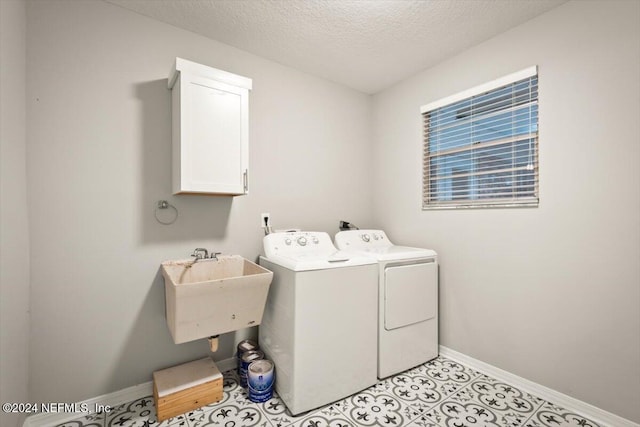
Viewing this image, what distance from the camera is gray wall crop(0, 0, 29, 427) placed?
1.31m

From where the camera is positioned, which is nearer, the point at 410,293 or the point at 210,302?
the point at 210,302

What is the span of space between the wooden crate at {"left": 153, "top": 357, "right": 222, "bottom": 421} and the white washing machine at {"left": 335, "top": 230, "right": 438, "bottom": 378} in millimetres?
1144

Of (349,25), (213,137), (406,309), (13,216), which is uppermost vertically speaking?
(349,25)

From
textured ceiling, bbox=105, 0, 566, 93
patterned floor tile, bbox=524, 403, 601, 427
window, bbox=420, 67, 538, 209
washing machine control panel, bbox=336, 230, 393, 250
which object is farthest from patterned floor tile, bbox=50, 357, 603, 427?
textured ceiling, bbox=105, 0, 566, 93

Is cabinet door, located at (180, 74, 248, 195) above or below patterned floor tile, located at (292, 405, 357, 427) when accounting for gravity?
above

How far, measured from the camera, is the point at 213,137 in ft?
6.26

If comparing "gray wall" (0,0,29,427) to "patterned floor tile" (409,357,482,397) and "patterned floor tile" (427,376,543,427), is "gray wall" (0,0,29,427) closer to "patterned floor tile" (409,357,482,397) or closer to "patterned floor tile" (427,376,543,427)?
"patterned floor tile" (427,376,543,427)

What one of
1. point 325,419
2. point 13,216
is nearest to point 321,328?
point 325,419

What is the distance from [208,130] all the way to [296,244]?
3.46 feet

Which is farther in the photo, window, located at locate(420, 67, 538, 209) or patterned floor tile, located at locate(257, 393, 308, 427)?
window, located at locate(420, 67, 538, 209)

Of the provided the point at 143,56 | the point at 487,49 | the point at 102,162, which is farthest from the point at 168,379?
A: the point at 487,49

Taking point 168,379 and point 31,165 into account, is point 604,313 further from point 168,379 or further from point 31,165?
point 31,165

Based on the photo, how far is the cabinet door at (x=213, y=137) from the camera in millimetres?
1827

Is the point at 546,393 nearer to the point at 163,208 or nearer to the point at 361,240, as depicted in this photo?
the point at 361,240
